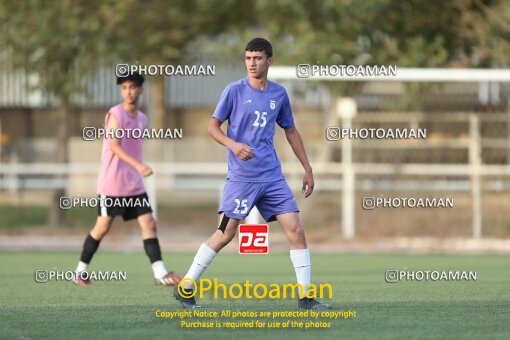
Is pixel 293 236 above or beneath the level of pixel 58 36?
beneath

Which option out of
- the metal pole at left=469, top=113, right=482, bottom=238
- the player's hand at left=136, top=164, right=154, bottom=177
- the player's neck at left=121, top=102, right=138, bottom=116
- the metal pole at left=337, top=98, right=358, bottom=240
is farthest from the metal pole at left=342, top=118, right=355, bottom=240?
the player's hand at left=136, top=164, right=154, bottom=177

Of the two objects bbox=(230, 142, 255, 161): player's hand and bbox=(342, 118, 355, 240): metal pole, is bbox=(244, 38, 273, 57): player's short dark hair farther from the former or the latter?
bbox=(342, 118, 355, 240): metal pole

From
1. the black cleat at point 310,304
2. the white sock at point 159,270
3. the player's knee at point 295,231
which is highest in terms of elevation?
the player's knee at point 295,231

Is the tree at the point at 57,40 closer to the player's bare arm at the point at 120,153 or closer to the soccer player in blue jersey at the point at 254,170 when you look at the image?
the player's bare arm at the point at 120,153

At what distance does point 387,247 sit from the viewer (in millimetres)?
17328

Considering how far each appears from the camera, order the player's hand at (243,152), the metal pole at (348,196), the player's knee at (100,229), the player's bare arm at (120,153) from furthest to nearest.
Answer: the metal pole at (348,196) < the player's knee at (100,229) < the player's bare arm at (120,153) < the player's hand at (243,152)

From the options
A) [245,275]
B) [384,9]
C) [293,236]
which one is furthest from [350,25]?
[293,236]

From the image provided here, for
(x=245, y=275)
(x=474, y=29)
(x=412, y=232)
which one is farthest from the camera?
(x=474, y=29)

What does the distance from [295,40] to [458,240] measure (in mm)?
4794

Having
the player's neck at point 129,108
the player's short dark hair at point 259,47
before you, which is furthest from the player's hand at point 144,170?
the player's short dark hair at point 259,47

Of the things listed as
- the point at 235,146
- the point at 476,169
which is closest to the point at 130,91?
the point at 235,146

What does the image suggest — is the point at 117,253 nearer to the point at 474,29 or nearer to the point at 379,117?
the point at 379,117

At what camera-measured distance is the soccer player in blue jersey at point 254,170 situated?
332 inches

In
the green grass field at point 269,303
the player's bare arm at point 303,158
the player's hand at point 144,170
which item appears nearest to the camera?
the green grass field at point 269,303
